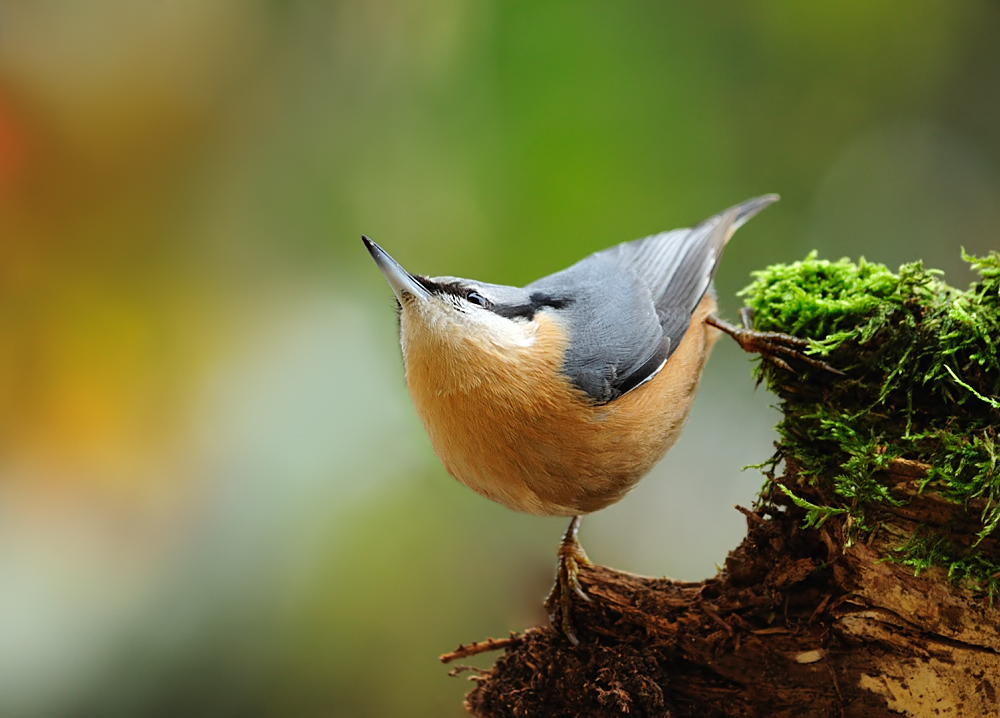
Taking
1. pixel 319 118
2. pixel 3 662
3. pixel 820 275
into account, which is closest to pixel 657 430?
pixel 820 275

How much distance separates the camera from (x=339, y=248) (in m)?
2.85

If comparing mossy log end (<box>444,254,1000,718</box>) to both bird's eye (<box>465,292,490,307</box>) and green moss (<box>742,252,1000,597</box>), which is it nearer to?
green moss (<box>742,252,1000,597</box>)

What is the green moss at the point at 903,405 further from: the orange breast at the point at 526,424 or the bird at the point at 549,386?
the orange breast at the point at 526,424

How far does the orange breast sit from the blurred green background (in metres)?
1.01

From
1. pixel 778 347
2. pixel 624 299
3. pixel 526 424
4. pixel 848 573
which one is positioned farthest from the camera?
pixel 624 299

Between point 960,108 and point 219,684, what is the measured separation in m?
3.57

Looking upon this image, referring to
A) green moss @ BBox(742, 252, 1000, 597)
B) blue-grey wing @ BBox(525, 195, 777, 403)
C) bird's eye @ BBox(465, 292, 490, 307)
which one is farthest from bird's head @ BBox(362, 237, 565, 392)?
green moss @ BBox(742, 252, 1000, 597)

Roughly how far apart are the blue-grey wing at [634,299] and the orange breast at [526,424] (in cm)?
5

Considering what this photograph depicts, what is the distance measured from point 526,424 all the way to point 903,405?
0.75 metres

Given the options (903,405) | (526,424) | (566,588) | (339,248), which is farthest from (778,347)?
(339,248)

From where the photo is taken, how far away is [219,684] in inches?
101

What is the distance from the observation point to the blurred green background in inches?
101

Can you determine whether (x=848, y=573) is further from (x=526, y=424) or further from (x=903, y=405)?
(x=526, y=424)

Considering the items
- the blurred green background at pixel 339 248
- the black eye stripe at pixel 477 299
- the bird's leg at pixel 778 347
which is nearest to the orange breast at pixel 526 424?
the black eye stripe at pixel 477 299
